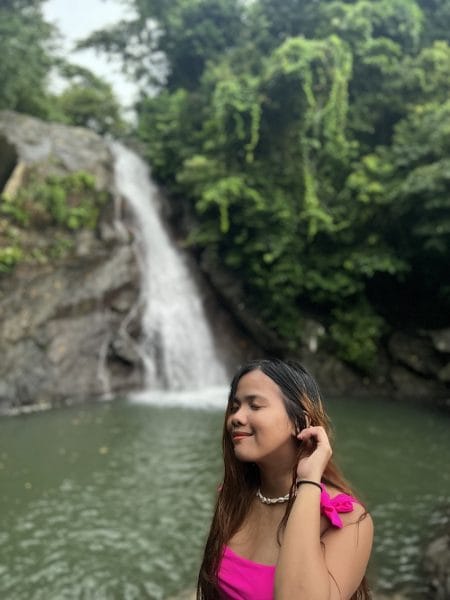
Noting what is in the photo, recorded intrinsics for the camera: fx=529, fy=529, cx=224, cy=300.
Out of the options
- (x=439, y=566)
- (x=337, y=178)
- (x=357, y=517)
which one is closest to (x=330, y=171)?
(x=337, y=178)

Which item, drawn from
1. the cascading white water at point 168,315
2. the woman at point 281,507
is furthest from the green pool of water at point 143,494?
the woman at point 281,507

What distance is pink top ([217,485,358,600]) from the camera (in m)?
1.47

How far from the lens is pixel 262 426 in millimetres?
1618

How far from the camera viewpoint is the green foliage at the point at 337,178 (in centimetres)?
1259

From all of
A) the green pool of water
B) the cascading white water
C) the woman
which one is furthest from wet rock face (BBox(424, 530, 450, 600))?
the cascading white water

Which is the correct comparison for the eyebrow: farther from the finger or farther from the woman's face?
the finger

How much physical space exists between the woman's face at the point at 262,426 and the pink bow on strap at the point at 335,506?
18 cm

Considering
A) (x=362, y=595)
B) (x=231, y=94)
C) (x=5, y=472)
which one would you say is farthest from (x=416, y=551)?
(x=231, y=94)

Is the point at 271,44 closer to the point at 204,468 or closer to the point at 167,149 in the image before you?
the point at 167,149

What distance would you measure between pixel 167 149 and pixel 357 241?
26.2ft

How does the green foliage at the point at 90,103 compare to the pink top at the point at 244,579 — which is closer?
the pink top at the point at 244,579

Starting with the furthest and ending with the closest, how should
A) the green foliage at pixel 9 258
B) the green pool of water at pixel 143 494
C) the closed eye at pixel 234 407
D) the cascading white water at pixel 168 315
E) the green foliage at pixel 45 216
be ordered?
the cascading white water at pixel 168 315, the green foliage at pixel 45 216, the green foliage at pixel 9 258, the green pool of water at pixel 143 494, the closed eye at pixel 234 407

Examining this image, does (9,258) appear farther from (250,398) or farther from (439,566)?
(250,398)

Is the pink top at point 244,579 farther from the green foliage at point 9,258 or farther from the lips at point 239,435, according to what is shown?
the green foliage at point 9,258
